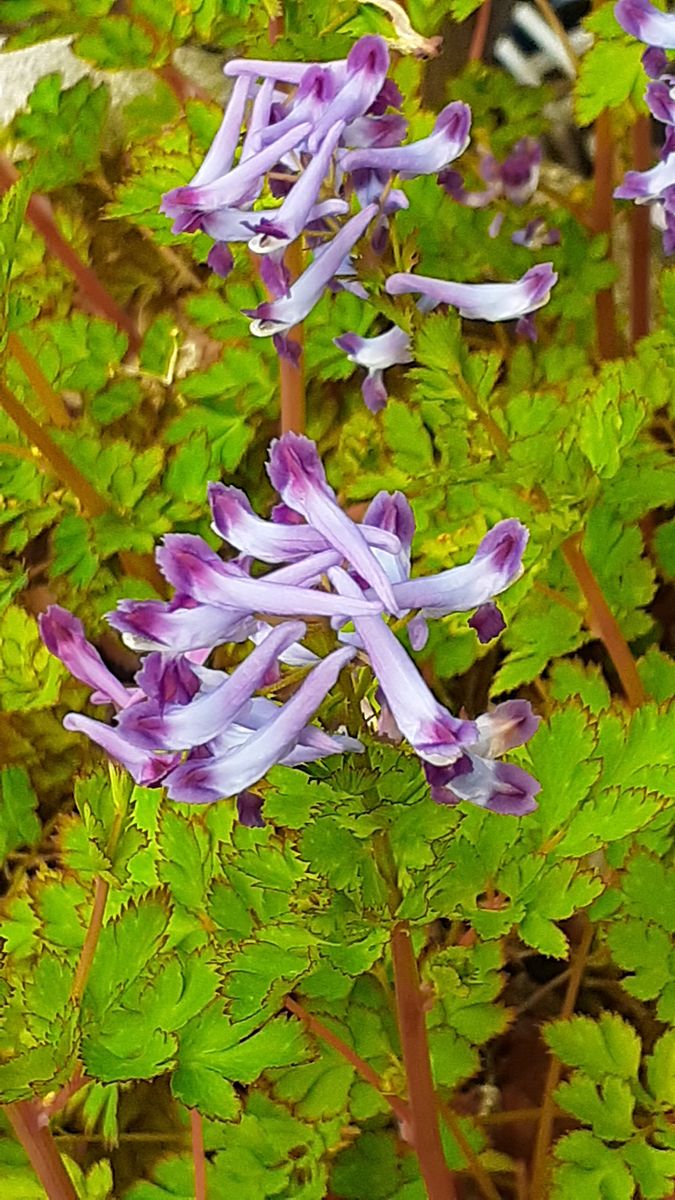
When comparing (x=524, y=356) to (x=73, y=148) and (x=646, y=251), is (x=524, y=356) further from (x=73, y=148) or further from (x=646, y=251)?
(x=73, y=148)

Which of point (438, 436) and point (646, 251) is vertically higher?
point (438, 436)

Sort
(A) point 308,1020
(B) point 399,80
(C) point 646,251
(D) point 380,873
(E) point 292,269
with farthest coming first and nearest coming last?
(C) point 646,251 → (B) point 399,80 → (E) point 292,269 → (A) point 308,1020 → (D) point 380,873

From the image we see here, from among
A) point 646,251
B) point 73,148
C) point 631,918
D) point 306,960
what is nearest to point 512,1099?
point 631,918

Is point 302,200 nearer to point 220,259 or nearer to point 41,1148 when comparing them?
point 220,259

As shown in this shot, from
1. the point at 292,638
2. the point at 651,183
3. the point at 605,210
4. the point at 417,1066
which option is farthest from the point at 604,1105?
the point at 605,210

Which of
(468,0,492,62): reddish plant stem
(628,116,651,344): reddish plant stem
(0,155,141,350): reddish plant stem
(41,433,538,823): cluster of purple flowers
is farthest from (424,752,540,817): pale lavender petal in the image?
(468,0,492,62): reddish plant stem

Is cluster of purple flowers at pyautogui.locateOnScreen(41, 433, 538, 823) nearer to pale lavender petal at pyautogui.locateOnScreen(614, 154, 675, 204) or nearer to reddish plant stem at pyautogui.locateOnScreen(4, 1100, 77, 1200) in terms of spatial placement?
reddish plant stem at pyautogui.locateOnScreen(4, 1100, 77, 1200)

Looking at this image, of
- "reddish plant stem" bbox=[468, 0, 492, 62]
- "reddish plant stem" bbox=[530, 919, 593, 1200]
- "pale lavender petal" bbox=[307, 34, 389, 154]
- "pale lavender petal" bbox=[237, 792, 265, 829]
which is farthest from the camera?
"reddish plant stem" bbox=[468, 0, 492, 62]
